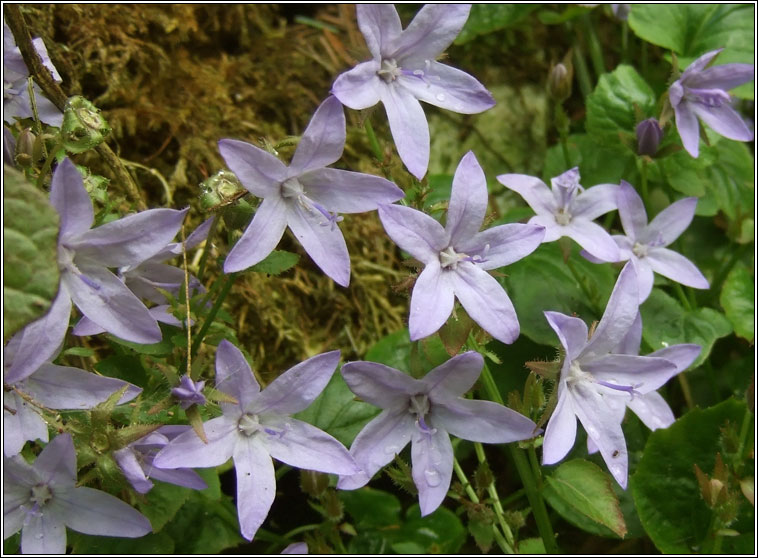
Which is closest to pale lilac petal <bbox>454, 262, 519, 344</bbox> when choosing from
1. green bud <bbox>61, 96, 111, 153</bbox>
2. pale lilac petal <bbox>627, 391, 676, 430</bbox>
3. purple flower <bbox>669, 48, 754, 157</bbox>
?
pale lilac petal <bbox>627, 391, 676, 430</bbox>

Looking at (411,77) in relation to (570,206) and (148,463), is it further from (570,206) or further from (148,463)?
(148,463)

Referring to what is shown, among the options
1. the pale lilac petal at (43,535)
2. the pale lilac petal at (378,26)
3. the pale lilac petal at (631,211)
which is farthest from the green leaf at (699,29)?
the pale lilac petal at (43,535)

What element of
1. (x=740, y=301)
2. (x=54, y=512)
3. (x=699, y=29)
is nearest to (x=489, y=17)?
(x=699, y=29)

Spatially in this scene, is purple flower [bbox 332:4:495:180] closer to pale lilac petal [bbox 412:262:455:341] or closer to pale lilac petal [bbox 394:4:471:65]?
pale lilac petal [bbox 394:4:471:65]

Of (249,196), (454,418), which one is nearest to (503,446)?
(454,418)

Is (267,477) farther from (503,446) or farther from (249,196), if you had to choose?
(503,446)

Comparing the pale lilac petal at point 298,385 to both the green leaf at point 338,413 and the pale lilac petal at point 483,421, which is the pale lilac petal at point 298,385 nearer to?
the pale lilac petal at point 483,421
